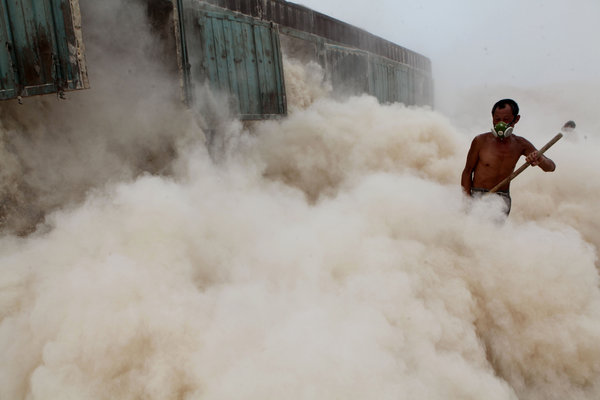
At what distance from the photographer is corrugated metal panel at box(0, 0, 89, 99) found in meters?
3.01

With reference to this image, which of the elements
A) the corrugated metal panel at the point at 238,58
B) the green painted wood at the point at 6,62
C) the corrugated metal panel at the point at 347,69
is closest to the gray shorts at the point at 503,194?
the corrugated metal panel at the point at 238,58

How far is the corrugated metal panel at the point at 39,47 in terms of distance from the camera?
9.87ft

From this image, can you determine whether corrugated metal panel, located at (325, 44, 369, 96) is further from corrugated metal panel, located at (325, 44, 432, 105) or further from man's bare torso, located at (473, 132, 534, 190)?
man's bare torso, located at (473, 132, 534, 190)

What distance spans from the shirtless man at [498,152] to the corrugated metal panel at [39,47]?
3.40m

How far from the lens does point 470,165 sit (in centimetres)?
353

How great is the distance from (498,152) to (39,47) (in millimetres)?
3823

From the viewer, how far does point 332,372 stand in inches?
84.9

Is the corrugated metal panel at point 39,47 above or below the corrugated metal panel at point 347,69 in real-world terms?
below

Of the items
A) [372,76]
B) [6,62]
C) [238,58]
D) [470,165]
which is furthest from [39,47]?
[372,76]

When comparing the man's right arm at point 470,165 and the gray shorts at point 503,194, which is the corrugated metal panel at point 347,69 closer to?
the man's right arm at point 470,165

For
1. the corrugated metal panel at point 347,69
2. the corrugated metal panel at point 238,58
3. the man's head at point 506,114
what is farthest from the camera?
the corrugated metal panel at point 347,69

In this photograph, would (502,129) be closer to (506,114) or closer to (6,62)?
(506,114)

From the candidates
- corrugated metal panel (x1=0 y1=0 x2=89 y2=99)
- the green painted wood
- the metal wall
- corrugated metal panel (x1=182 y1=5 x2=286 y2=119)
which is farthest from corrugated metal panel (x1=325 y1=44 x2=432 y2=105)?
the green painted wood

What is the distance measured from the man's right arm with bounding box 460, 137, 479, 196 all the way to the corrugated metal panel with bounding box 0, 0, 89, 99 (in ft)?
11.0
